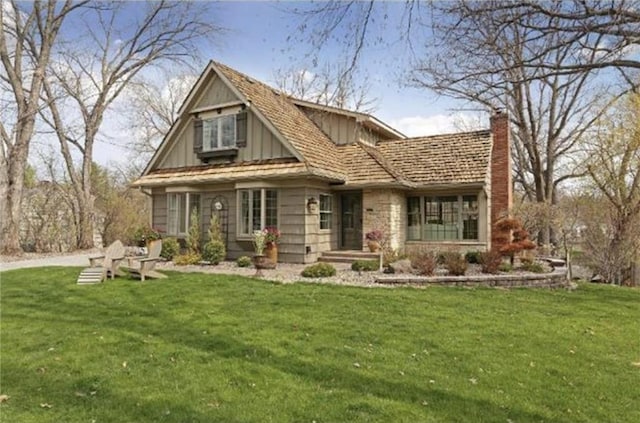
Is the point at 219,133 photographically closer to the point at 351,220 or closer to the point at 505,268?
the point at 351,220

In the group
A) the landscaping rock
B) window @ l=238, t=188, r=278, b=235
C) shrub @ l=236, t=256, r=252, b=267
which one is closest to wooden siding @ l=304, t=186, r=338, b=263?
window @ l=238, t=188, r=278, b=235

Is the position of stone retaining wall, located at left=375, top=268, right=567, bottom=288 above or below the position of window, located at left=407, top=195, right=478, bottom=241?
below

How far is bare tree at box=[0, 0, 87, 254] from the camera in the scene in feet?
56.7

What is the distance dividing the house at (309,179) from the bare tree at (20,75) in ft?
18.3

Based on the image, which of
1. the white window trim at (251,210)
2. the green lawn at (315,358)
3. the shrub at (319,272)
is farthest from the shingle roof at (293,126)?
the green lawn at (315,358)

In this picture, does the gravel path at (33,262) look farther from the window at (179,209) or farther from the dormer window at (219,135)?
the dormer window at (219,135)

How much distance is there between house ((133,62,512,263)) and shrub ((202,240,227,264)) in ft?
3.06

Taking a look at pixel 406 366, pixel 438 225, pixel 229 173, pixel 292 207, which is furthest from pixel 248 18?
pixel 438 225

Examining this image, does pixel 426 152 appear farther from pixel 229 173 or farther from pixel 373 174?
pixel 229 173

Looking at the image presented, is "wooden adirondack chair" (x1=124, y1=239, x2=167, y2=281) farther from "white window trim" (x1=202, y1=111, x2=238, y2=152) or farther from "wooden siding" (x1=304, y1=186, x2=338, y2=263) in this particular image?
"white window trim" (x1=202, y1=111, x2=238, y2=152)

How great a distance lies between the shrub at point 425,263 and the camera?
10.6 meters

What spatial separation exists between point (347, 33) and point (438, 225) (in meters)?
11.5

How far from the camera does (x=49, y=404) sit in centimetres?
395

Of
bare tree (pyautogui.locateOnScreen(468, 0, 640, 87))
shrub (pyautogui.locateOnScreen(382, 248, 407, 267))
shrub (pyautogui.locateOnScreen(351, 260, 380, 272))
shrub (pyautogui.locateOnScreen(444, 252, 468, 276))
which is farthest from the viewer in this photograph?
shrub (pyautogui.locateOnScreen(382, 248, 407, 267))
